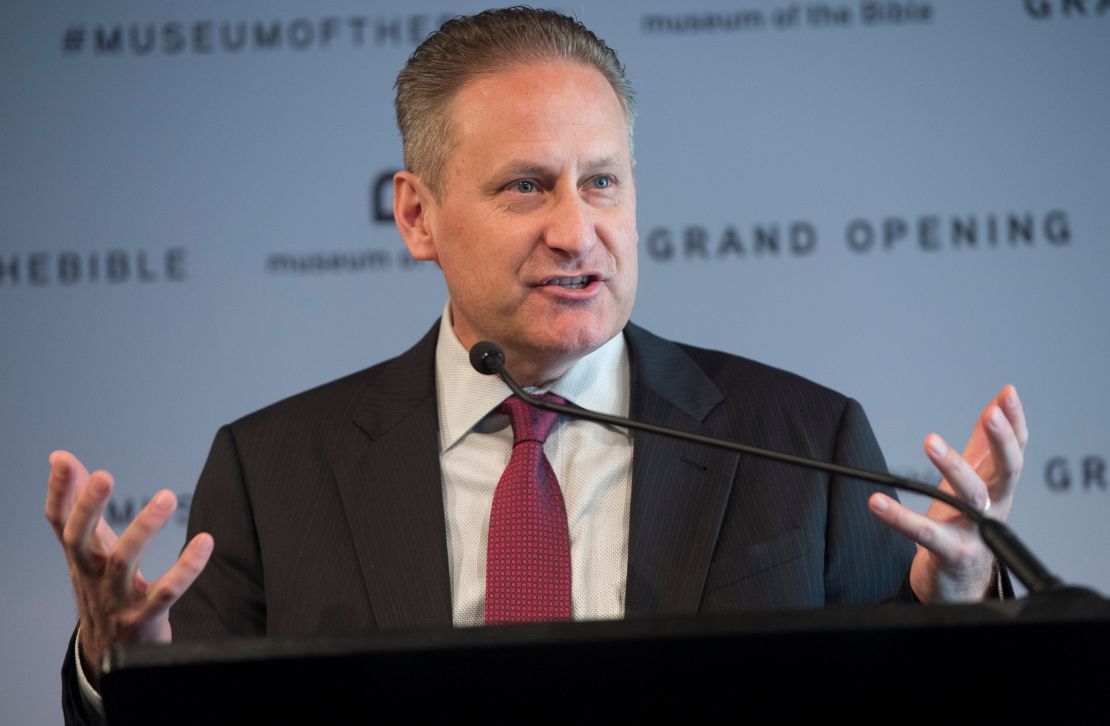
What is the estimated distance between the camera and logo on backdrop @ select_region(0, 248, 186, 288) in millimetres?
3135

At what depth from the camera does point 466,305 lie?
224 cm

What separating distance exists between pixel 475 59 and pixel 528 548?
2.66ft

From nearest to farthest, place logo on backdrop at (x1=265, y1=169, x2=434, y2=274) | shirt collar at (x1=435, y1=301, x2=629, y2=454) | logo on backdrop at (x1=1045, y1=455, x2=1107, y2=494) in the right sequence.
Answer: shirt collar at (x1=435, y1=301, x2=629, y2=454), logo on backdrop at (x1=1045, y1=455, x2=1107, y2=494), logo on backdrop at (x1=265, y1=169, x2=434, y2=274)

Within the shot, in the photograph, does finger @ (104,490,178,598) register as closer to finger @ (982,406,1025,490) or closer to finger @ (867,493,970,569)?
finger @ (867,493,970,569)

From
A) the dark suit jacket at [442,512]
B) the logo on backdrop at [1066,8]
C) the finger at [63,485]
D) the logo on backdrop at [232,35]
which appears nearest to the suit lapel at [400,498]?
the dark suit jacket at [442,512]

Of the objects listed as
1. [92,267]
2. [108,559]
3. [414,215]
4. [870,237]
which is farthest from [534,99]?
[92,267]

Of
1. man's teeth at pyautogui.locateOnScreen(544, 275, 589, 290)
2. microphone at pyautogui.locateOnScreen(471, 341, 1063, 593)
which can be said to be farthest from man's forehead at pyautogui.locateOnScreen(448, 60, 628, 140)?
microphone at pyautogui.locateOnScreen(471, 341, 1063, 593)

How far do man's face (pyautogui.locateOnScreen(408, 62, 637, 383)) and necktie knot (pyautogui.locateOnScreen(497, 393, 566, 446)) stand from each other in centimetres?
8

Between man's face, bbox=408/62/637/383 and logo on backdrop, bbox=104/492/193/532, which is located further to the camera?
logo on backdrop, bbox=104/492/193/532

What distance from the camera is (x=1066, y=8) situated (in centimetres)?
301

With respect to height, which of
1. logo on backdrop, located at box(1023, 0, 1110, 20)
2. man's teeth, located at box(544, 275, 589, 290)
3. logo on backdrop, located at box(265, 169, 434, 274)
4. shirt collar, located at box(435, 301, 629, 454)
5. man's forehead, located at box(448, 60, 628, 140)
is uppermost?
logo on backdrop, located at box(1023, 0, 1110, 20)

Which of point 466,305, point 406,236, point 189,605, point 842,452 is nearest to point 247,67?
point 406,236

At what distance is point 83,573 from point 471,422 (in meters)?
0.75

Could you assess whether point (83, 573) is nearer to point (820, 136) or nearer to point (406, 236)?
point (406, 236)
